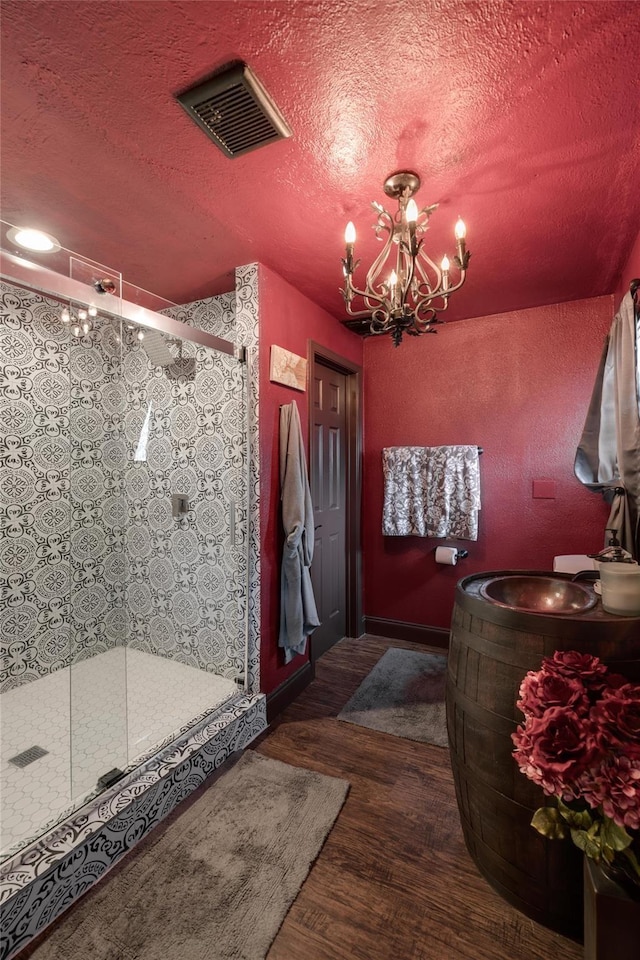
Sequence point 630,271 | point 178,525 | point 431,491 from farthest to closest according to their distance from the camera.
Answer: point 431,491, point 178,525, point 630,271

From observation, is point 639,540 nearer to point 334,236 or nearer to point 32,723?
point 334,236

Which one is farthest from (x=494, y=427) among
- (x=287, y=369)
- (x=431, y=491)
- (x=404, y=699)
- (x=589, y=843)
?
(x=589, y=843)

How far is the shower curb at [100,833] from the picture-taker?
3.62ft

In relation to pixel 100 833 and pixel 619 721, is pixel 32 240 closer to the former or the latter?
pixel 100 833

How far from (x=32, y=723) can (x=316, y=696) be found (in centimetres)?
140

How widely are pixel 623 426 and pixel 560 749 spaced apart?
135cm

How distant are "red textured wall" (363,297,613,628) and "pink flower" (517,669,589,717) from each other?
1.83m

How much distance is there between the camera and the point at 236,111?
1.14m

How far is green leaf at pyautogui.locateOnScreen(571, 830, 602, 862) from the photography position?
884 mm

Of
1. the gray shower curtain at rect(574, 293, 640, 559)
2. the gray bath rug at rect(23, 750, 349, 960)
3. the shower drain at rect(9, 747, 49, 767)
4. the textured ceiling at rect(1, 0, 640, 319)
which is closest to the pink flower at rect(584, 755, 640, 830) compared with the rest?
the gray bath rug at rect(23, 750, 349, 960)

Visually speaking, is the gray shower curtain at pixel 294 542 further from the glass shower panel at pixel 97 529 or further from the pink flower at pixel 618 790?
the pink flower at pixel 618 790

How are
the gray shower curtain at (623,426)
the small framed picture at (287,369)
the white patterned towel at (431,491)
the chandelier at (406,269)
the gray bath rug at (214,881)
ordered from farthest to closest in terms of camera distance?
the white patterned towel at (431,491)
the small framed picture at (287,369)
the gray shower curtain at (623,426)
the chandelier at (406,269)
the gray bath rug at (214,881)

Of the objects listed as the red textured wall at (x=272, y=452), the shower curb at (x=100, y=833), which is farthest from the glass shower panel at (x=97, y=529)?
the red textured wall at (x=272, y=452)

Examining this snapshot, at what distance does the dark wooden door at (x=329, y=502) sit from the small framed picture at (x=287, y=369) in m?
0.16
